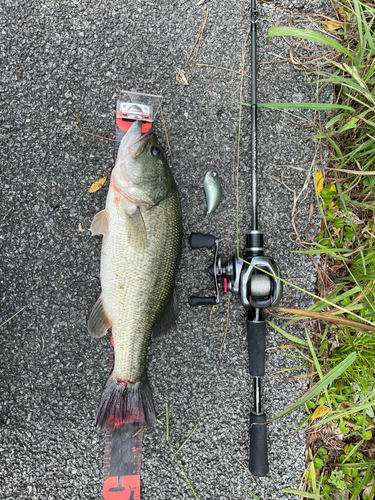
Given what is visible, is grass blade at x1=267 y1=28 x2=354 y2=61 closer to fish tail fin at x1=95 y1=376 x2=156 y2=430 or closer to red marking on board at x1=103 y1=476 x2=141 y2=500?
fish tail fin at x1=95 y1=376 x2=156 y2=430

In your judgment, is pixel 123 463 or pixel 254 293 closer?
pixel 254 293

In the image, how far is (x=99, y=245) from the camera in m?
2.28

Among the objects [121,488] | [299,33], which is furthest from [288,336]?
[299,33]

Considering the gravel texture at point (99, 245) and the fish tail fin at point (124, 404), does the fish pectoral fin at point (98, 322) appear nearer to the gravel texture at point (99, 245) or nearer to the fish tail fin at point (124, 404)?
the gravel texture at point (99, 245)

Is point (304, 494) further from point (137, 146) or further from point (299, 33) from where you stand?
point (299, 33)

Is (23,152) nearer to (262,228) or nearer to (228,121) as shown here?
(228,121)

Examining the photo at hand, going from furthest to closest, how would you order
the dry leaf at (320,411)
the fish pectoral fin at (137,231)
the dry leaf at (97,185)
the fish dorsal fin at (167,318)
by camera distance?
the dry leaf at (320,411), the dry leaf at (97,185), the fish dorsal fin at (167,318), the fish pectoral fin at (137,231)

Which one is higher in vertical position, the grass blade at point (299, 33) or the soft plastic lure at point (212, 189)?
the grass blade at point (299, 33)

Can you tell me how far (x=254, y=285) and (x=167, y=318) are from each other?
0.64m

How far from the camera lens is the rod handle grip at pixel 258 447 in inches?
86.5

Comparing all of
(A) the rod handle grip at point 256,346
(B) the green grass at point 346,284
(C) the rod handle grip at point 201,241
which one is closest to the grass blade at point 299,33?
(B) the green grass at point 346,284

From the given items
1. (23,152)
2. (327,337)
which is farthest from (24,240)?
(327,337)

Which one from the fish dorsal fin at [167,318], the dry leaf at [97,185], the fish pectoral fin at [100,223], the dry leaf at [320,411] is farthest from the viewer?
the dry leaf at [320,411]

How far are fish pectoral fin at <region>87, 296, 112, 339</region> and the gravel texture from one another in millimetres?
154
